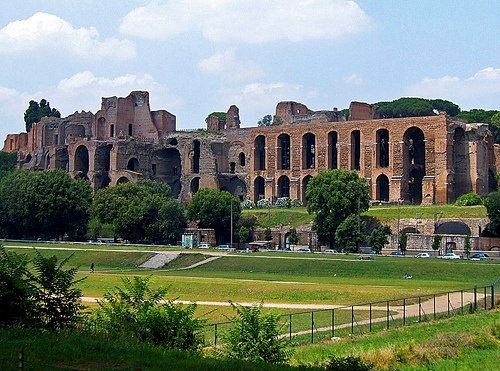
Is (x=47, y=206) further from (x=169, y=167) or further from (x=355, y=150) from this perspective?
(x=355, y=150)

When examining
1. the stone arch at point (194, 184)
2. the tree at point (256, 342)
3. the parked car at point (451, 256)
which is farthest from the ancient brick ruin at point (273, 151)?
the tree at point (256, 342)

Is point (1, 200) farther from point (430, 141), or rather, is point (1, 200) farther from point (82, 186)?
point (430, 141)

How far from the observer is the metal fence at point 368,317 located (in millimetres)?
23641

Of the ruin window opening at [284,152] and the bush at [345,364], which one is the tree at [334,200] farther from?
the bush at [345,364]

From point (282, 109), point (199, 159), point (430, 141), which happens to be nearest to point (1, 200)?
point (199, 159)

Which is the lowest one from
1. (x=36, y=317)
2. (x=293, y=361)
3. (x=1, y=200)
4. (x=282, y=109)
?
(x=293, y=361)

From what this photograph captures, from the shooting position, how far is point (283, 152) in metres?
92.9

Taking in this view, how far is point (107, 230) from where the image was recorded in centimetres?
7575

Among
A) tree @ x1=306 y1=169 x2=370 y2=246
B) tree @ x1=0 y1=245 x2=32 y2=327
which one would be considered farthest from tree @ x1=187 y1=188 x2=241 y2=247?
tree @ x1=0 y1=245 x2=32 y2=327

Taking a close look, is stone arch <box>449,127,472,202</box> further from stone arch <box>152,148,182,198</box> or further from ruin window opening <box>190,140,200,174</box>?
stone arch <box>152,148,182,198</box>

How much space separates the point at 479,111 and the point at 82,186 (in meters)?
64.1

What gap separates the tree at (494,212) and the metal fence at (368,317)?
29004 millimetres

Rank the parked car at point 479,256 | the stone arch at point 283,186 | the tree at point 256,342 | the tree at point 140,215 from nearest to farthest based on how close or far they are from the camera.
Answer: the tree at point 256,342, the parked car at point 479,256, the tree at point 140,215, the stone arch at point 283,186

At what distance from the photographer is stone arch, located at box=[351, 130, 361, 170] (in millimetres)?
85188
